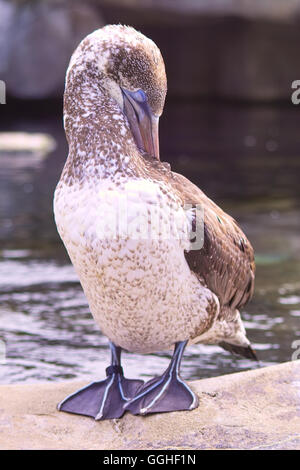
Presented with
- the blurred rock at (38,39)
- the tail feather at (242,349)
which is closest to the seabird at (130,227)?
the tail feather at (242,349)

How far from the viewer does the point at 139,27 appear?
45.9 feet

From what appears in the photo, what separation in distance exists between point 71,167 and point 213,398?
854mm

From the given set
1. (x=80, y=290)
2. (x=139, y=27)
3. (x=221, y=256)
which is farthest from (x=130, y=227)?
(x=139, y=27)

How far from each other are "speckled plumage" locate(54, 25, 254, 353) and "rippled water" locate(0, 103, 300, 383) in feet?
3.01

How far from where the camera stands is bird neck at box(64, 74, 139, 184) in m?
2.40

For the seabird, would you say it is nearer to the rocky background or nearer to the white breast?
the white breast

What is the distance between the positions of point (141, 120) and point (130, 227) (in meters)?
0.38

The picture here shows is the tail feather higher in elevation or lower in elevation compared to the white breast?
lower

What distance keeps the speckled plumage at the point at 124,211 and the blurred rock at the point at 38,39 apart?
411 inches

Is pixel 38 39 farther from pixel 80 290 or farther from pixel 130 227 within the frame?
pixel 130 227

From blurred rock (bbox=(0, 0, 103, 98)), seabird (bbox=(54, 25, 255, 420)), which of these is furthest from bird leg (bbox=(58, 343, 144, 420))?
blurred rock (bbox=(0, 0, 103, 98))

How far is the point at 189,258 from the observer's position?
101 inches

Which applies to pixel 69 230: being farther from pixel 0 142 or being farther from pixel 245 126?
pixel 245 126

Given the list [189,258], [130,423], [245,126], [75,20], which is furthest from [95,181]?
[75,20]
